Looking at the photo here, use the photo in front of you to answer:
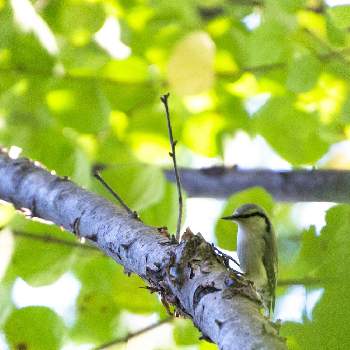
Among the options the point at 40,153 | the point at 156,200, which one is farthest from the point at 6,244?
the point at 156,200

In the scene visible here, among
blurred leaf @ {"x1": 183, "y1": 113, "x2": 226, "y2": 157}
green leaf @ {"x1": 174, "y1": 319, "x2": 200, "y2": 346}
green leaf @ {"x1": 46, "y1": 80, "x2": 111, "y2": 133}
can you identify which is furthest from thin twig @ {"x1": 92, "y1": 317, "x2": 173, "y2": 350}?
blurred leaf @ {"x1": 183, "y1": 113, "x2": 226, "y2": 157}

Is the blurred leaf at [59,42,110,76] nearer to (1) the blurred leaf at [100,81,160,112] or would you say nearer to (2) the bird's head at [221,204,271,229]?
(1) the blurred leaf at [100,81,160,112]

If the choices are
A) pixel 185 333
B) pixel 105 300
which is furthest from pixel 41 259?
pixel 185 333

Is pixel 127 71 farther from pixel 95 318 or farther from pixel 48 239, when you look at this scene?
pixel 95 318

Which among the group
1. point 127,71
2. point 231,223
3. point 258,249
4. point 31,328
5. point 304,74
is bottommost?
point 31,328

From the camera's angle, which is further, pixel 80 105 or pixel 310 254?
pixel 80 105

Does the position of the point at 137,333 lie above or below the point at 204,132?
below

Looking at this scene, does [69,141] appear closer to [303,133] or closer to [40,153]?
[40,153]
